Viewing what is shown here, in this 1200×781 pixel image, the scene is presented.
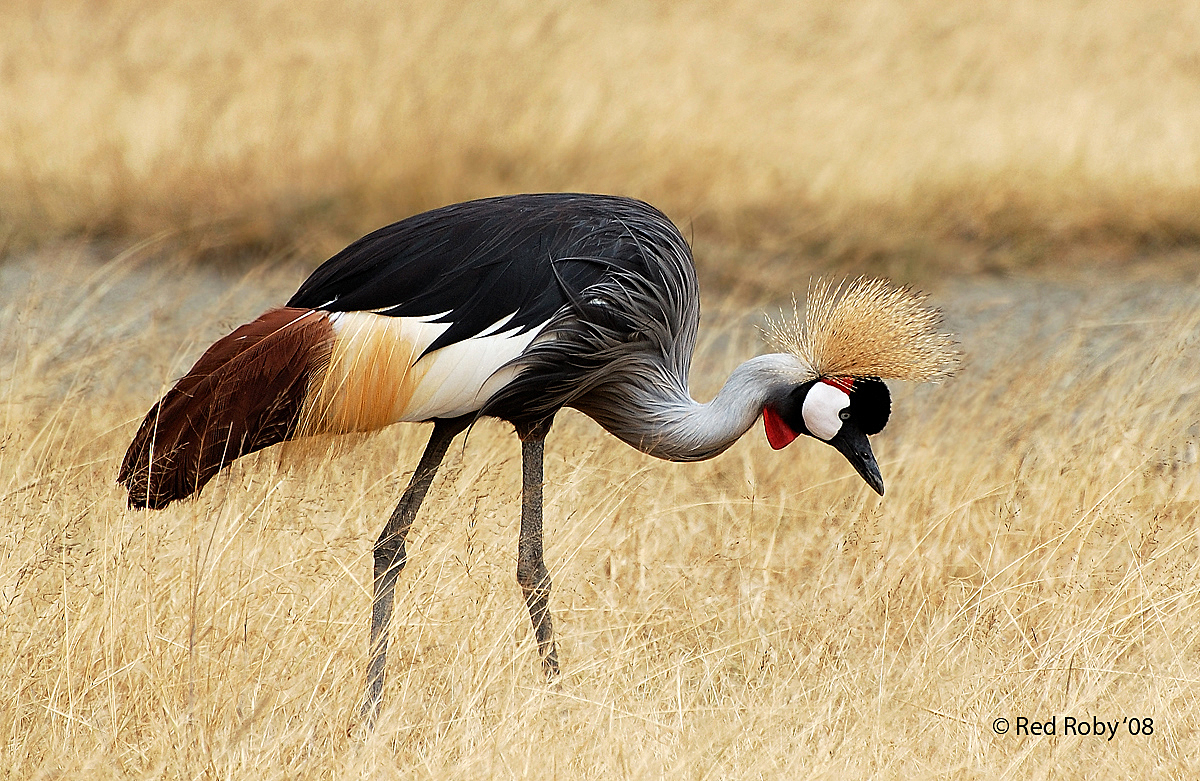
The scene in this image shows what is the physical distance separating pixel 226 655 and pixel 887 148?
574 cm

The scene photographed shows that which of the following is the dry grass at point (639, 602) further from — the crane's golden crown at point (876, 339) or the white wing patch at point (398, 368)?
the crane's golden crown at point (876, 339)

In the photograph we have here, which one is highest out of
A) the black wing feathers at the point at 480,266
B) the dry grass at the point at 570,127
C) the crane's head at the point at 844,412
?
the black wing feathers at the point at 480,266

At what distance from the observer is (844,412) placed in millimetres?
2906

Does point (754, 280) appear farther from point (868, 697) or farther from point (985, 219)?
point (868, 697)

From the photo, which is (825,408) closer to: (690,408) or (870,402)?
(870,402)

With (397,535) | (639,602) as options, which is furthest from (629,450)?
(397,535)

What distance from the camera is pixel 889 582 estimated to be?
3191 millimetres

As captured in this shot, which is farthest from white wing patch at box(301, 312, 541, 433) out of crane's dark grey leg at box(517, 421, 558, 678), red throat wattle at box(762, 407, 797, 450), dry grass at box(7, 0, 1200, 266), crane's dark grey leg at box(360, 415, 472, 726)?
dry grass at box(7, 0, 1200, 266)

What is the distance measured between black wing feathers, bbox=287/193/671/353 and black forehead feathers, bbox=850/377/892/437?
0.54 m

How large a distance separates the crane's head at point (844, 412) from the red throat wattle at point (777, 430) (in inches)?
1.2

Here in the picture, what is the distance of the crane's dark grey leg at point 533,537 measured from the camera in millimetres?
2906

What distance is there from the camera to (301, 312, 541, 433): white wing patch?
2666 millimetres

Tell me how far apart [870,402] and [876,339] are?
136 mm

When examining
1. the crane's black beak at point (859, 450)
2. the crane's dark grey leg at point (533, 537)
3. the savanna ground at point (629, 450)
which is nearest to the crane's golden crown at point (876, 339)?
the crane's black beak at point (859, 450)
